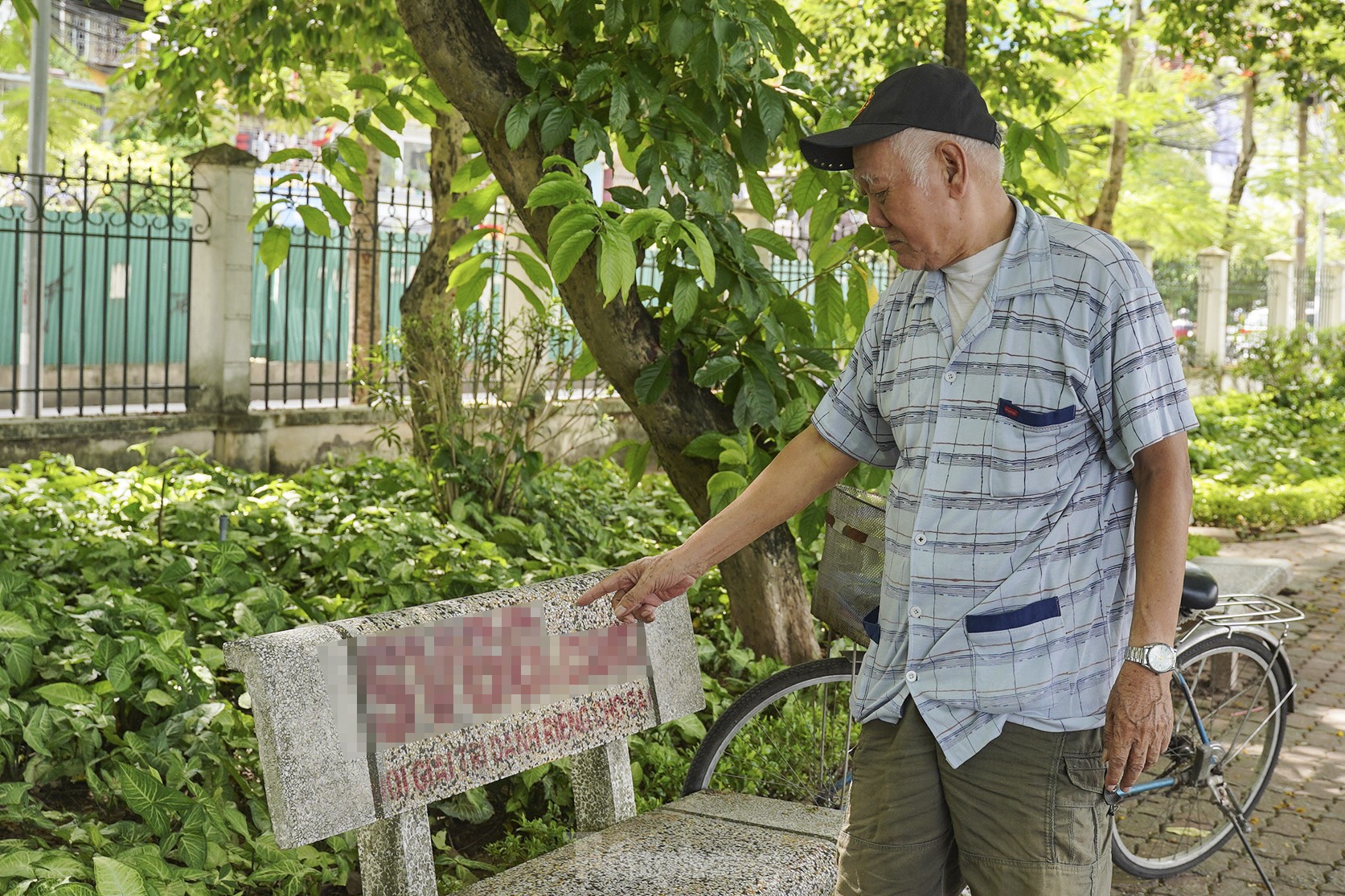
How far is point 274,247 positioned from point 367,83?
667mm

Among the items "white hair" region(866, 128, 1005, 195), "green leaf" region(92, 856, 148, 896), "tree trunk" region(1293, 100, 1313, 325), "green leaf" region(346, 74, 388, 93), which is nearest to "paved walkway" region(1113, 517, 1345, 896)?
"white hair" region(866, 128, 1005, 195)

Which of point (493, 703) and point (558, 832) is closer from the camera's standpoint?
point (493, 703)

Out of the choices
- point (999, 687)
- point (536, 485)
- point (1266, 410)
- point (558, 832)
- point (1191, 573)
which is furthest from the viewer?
point (1266, 410)

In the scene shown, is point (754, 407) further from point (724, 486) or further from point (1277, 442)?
point (1277, 442)

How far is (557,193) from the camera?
360 centimetres

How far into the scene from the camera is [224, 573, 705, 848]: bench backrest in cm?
274

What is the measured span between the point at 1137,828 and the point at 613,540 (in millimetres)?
3106

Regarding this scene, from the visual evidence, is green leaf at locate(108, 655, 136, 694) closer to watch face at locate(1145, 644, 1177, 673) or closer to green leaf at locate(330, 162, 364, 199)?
green leaf at locate(330, 162, 364, 199)

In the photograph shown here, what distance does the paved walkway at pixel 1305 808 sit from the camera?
433cm

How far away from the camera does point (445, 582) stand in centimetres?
511

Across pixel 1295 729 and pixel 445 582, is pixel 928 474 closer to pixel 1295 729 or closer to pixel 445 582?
pixel 445 582

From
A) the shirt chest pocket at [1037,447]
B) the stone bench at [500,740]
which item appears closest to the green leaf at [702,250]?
the stone bench at [500,740]

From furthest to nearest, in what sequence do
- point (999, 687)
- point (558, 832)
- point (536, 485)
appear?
point (536, 485)
point (558, 832)
point (999, 687)

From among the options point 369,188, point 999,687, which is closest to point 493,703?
point 999,687
